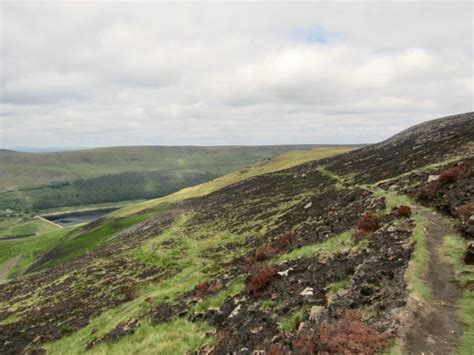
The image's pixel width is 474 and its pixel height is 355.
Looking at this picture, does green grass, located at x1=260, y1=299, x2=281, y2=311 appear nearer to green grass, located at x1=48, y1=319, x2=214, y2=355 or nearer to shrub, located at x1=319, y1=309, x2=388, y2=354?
green grass, located at x1=48, y1=319, x2=214, y2=355

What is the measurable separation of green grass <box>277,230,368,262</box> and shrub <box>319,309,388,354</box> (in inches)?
343

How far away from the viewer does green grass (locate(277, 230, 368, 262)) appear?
21875mm

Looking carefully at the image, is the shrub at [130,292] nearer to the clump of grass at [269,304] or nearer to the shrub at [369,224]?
the clump of grass at [269,304]

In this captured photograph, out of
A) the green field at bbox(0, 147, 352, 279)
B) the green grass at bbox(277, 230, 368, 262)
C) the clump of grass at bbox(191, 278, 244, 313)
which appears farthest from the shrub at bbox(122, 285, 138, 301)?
the green field at bbox(0, 147, 352, 279)

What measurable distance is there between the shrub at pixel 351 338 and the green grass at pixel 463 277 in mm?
2636

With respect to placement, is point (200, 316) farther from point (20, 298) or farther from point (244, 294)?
point (20, 298)

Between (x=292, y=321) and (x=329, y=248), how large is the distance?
8652 millimetres

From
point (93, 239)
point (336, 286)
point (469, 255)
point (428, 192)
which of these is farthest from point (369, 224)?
point (93, 239)

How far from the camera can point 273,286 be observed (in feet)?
65.9

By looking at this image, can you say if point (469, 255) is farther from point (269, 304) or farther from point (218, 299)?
point (218, 299)

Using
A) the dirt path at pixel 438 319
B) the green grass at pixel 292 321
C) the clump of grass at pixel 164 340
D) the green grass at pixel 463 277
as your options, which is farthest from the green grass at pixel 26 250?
the dirt path at pixel 438 319

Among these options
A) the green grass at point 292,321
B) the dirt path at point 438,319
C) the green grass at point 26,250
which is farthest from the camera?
the green grass at point 26,250

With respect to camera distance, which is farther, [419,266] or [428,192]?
[428,192]

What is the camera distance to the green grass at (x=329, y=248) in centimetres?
2188
